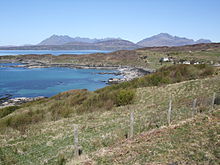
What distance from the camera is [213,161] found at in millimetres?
7172

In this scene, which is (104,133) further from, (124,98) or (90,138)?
(124,98)

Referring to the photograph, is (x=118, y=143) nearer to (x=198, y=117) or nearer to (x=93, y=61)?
(x=198, y=117)

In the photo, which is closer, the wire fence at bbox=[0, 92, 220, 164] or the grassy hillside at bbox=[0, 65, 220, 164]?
the grassy hillside at bbox=[0, 65, 220, 164]

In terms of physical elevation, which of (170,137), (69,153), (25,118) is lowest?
(25,118)

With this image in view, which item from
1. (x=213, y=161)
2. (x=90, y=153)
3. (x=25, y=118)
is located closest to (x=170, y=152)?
(x=213, y=161)

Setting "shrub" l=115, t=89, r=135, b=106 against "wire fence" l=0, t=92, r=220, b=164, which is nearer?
"wire fence" l=0, t=92, r=220, b=164

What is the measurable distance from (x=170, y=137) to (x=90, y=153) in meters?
3.78

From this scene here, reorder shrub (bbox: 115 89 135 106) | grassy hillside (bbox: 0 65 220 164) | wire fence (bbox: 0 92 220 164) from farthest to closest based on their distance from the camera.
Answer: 1. shrub (bbox: 115 89 135 106)
2. wire fence (bbox: 0 92 220 164)
3. grassy hillside (bbox: 0 65 220 164)

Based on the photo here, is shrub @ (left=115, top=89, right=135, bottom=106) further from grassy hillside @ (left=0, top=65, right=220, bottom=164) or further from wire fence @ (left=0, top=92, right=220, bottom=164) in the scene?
wire fence @ (left=0, top=92, right=220, bottom=164)

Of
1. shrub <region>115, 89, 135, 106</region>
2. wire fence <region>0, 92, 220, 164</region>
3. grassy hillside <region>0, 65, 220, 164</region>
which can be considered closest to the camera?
grassy hillside <region>0, 65, 220, 164</region>

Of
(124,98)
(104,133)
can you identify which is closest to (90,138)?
(104,133)

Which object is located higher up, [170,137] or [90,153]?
[170,137]

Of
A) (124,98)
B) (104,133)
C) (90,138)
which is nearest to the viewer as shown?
(90,138)

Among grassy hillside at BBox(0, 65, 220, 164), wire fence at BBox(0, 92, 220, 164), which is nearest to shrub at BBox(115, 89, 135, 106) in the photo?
grassy hillside at BBox(0, 65, 220, 164)
